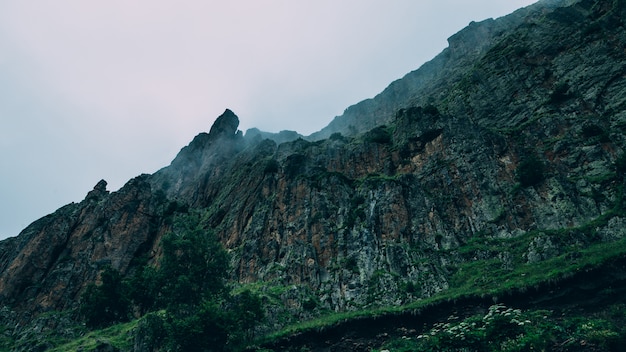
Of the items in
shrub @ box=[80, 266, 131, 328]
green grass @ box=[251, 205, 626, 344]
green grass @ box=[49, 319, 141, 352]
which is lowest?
green grass @ box=[251, 205, 626, 344]

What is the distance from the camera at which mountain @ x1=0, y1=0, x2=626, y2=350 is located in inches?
1507

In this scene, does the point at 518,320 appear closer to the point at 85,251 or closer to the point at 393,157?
the point at 393,157

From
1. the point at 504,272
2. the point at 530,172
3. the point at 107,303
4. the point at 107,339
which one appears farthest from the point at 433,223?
the point at 107,303

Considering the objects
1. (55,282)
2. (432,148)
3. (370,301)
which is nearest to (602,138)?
(432,148)

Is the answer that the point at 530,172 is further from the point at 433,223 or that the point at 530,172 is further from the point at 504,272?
the point at 504,272

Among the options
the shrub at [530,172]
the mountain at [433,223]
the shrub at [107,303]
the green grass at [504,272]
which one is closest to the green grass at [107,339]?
the shrub at [107,303]

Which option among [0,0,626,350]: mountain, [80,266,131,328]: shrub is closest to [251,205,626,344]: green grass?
[0,0,626,350]: mountain

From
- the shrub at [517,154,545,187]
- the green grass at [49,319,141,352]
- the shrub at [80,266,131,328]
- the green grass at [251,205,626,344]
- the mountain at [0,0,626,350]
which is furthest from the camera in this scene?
the shrub at [80,266,131,328]

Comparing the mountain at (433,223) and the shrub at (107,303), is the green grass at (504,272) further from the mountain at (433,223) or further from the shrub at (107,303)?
the shrub at (107,303)

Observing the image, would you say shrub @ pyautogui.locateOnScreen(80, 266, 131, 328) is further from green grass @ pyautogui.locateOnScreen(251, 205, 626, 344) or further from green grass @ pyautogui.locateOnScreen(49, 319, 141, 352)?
green grass @ pyautogui.locateOnScreen(251, 205, 626, 344)

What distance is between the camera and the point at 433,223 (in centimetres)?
5481

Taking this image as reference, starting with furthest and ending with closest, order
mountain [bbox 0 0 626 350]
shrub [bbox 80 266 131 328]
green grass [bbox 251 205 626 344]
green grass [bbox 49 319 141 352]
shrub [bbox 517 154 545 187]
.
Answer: shrub [bbox 80 266 131 328], shrub [bbox 517 154 545 187], green grass [bbox 49 319 141 352], mountain [bbox 0 0 626 350], green grass [bbox 251 205 626 344]

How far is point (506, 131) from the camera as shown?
62.7 metres

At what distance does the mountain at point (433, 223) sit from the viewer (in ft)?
126
